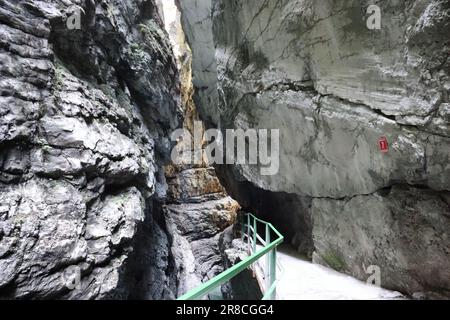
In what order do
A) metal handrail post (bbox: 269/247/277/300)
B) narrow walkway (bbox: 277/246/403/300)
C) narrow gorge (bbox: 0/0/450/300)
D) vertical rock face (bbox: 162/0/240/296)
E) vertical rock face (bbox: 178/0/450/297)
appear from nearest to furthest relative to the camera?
metal handrail post (bbox: 269/247/277/300) → vertical rock face (bbox: 178/0/450/297) → narrow gorge (bbox: 0/0/450/300) → narrow walkway (bbox: 277/246/403/300) → vertical rock face (bbox: 162/0/240/296)

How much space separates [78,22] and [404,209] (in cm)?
696

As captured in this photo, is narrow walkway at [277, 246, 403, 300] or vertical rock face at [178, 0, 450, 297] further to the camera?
narrow walkway at [277, 246, 403, 300]

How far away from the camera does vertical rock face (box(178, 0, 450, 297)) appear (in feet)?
12.0

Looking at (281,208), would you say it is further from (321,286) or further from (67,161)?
(67,161)

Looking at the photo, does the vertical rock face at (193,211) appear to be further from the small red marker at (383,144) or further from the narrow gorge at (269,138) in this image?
the small red marker at (383,144)

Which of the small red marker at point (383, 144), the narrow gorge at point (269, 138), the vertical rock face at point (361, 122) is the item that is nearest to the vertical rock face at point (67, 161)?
the narrow gorge at point (269, 138)

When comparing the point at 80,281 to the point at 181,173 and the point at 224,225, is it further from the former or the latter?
the point at 181,173

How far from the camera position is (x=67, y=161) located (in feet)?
16.5

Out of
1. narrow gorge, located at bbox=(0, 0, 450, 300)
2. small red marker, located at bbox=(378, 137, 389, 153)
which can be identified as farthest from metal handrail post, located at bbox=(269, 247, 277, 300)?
small red marker, located at bbox=(378, 137, 389, 153)

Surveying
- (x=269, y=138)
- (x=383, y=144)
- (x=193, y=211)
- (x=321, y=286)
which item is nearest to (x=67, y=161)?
(x=269, y=138)

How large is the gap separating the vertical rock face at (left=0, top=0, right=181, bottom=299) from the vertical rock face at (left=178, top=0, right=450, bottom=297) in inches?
132

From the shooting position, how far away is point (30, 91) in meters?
4.99

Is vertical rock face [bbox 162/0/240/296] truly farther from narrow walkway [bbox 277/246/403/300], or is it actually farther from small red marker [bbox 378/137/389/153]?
small red marker [bbox 378/137/389/153]

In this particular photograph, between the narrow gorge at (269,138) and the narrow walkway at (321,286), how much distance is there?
0.69ft
